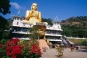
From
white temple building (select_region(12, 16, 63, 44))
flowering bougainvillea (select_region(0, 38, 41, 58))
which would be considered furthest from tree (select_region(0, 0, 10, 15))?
flowering bougainvillea (select_region(0, 38, 41, 58))

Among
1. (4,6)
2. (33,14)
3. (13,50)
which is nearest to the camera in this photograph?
(13,50)

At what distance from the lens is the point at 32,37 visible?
3034 centimetres

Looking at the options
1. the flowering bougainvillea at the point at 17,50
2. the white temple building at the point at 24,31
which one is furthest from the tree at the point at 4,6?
the flowering bougainvillea at the point at 17,50

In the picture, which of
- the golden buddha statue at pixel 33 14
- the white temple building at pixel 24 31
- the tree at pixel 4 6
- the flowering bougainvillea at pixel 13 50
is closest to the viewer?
the flowering bougainvillea at pixel 13 50

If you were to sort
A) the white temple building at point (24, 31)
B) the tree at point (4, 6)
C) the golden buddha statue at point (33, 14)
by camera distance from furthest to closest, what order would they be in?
the golden buddha statue at point (33, 14) < the white temple building at point (24, 31) < the tree at point (4, 6)

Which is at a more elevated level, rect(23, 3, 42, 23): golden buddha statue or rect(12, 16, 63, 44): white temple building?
rect(23, 3, 42, 23): golden buddha statue

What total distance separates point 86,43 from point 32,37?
18.6 meters

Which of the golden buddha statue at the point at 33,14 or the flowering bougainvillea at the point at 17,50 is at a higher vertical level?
the golden buddha statue at the point at 33,14

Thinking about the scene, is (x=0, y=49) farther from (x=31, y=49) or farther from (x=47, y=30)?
(x=47, y=30)

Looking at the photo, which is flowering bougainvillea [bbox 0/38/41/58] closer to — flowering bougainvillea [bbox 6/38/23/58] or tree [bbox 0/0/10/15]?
flowering bougainvillea [bbox 6/38/23/58]

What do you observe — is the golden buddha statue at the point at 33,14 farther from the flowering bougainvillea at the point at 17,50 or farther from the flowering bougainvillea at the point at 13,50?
the flowering bougainvillea at the point at 13,50

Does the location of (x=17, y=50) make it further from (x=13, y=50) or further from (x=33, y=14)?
(x=33, y=14)

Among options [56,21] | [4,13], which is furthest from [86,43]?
[4,13]

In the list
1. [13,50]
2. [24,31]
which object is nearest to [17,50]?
[13,50]
